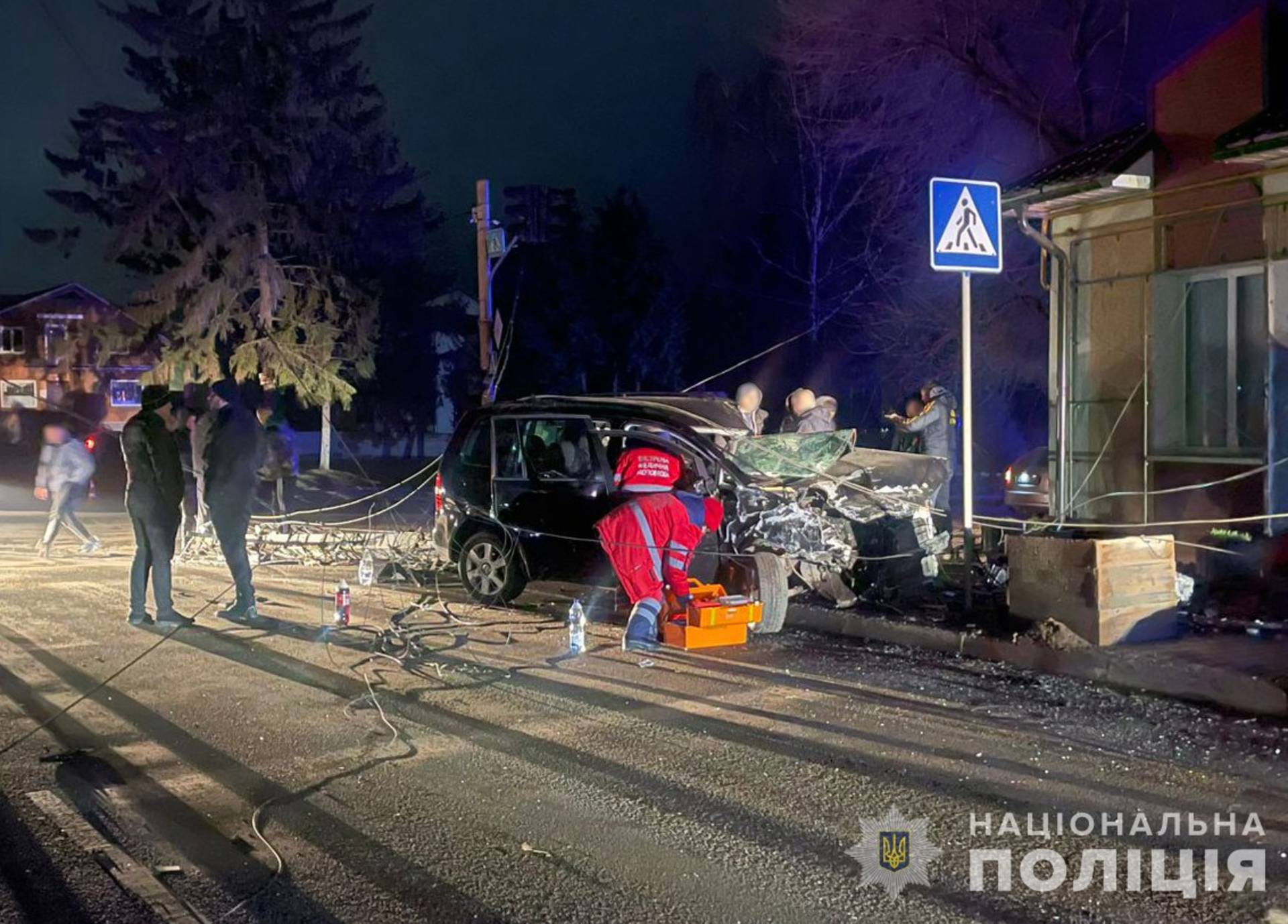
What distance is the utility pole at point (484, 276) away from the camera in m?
17.4

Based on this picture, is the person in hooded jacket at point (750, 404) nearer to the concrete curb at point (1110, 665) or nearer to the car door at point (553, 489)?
the car door at point (553, 489)

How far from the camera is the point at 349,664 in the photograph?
27.0 feet

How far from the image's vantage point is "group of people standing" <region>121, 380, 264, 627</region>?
9.41 m

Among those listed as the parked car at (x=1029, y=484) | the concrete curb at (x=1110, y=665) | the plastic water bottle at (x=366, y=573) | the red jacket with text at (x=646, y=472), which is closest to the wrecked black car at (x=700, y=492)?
the concrete curb at (x=1110, y=665)

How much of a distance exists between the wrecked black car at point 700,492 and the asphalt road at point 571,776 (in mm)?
781

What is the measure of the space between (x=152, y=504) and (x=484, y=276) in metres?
9.07

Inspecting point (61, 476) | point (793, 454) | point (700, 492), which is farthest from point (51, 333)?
point (793, 454)

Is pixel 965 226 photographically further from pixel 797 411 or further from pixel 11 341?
pixel 11 341

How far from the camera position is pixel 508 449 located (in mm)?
10875

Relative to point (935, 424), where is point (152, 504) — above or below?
below

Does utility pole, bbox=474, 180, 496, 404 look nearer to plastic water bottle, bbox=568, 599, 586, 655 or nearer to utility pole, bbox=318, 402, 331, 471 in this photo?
plastic water bottle, bbox=568, 599, 586, 655

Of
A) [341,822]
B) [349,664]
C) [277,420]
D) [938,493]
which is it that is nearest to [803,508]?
[938,493]

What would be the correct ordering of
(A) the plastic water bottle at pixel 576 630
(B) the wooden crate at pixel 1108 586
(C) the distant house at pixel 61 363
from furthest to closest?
(C) the distant house at pixel 61 363, (A) the plastic water bottle at pixel 576 630, (B) the wooden crate at pixel 1108 586

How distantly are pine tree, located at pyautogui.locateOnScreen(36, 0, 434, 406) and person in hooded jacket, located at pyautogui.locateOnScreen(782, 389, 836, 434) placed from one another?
76.4 feet
